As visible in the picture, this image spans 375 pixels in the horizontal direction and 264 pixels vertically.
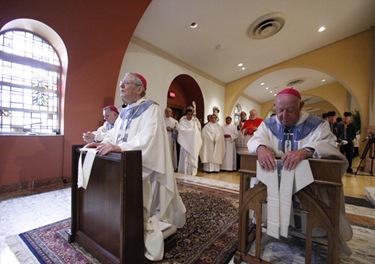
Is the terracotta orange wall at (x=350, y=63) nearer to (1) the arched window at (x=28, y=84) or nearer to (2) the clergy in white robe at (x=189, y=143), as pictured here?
(2) the clergy in white robe at (x=189, y=143)

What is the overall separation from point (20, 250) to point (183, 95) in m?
6.20

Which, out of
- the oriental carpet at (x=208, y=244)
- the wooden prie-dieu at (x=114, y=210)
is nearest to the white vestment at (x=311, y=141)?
the oriental carpet at (x=208, y=244)

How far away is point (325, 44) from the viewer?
21.4 feet

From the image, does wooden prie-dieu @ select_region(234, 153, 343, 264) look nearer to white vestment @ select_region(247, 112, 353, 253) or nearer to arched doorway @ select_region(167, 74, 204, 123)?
white vestment @ select_region(247, 112, 353, 253)

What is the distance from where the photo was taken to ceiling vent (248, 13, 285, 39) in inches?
186

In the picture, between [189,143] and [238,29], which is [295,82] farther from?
[189,143]

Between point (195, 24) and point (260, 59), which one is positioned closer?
point (195, 24)

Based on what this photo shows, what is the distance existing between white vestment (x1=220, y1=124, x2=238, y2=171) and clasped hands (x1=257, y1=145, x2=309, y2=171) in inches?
171

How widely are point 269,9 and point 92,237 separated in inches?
217

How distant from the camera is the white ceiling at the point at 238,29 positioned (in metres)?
4.08

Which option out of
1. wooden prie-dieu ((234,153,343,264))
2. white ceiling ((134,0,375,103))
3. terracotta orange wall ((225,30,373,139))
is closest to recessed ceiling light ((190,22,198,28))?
white ceiling ((134,0,375,103))

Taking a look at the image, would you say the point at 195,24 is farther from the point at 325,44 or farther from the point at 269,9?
the point at 325,44

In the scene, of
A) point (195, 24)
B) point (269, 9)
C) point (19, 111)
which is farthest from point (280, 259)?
point (269, 9)

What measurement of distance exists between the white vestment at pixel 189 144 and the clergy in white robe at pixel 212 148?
0.59 m
